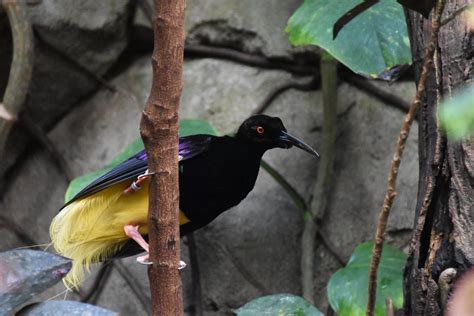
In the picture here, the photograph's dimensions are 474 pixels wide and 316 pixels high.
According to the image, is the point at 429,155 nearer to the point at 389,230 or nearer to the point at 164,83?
the point at 164,83

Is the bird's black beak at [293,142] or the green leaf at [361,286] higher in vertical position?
the bird's black beak at [293,142]

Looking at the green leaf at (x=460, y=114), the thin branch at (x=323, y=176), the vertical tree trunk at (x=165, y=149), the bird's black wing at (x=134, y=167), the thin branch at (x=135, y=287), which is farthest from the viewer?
the thin branch at (x=135, y=287)

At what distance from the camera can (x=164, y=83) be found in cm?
141

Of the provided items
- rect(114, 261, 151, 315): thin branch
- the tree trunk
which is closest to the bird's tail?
rect(114, 261, 151, 315): thin branch

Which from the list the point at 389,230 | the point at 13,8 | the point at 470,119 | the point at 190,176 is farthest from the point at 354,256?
the point at 470,119

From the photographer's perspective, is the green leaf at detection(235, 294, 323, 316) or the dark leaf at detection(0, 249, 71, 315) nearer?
the dark leaf at detection(0, 249, 71, 315)

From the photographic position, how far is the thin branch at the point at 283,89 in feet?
10.8

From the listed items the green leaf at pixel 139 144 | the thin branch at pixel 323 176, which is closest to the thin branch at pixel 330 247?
the thin branch at pixel 323 176

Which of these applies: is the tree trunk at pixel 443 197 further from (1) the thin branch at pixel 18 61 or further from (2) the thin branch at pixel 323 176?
(1) the thin branch at pixel 18 61

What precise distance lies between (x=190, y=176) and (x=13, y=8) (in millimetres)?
1251

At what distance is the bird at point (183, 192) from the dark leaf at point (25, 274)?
1.27 m

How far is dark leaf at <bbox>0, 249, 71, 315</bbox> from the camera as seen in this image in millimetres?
1047

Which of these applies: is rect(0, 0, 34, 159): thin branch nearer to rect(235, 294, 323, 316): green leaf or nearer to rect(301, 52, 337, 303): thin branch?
rect(301, 52, 337, 303): thin branch

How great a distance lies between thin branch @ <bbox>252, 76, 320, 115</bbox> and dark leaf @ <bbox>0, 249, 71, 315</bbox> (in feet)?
7.29
